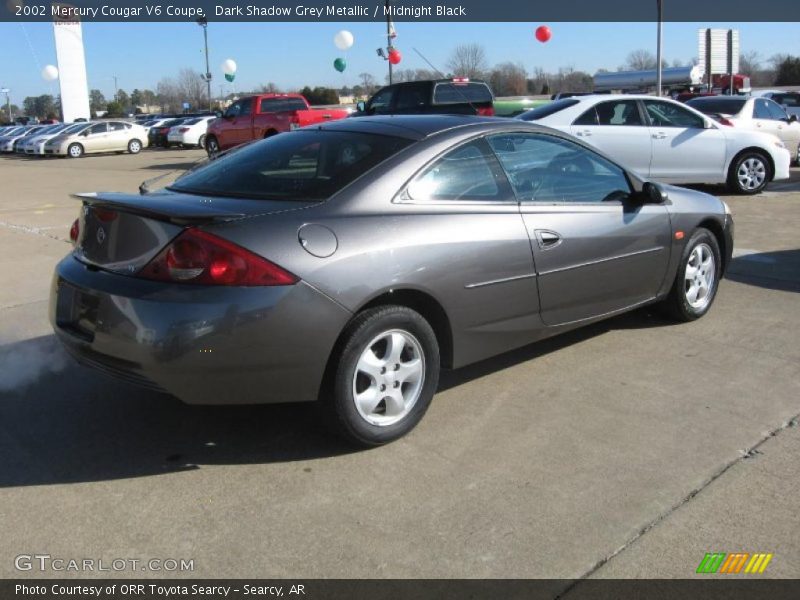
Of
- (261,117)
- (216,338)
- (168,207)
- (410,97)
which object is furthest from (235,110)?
(216,338)

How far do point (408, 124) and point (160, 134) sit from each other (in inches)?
1272

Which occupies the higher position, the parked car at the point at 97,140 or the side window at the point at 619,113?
the parked car at the point at 97,140

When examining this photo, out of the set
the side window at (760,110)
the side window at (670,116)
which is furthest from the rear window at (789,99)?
the side window at (670,116)

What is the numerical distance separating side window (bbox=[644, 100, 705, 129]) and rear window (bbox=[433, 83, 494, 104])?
5.51m

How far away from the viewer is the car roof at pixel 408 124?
13.0ft

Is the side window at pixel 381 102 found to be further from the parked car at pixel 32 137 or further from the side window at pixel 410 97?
the parked car at pixel 32 137

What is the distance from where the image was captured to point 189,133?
1248 inches

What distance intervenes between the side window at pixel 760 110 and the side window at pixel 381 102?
23.4 feet

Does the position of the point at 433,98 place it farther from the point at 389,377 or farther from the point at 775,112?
the point at 389,377

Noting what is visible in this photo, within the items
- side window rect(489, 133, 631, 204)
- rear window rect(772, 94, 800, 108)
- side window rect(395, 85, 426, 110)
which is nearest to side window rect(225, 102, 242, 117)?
side window rect(395, 85, 426, 110)

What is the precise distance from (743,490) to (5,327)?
4912mm

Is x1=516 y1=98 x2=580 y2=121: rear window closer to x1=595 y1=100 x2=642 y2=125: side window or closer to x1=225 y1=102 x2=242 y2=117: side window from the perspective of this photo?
x1=595 y1=100 x2=642 y2=125: side window
